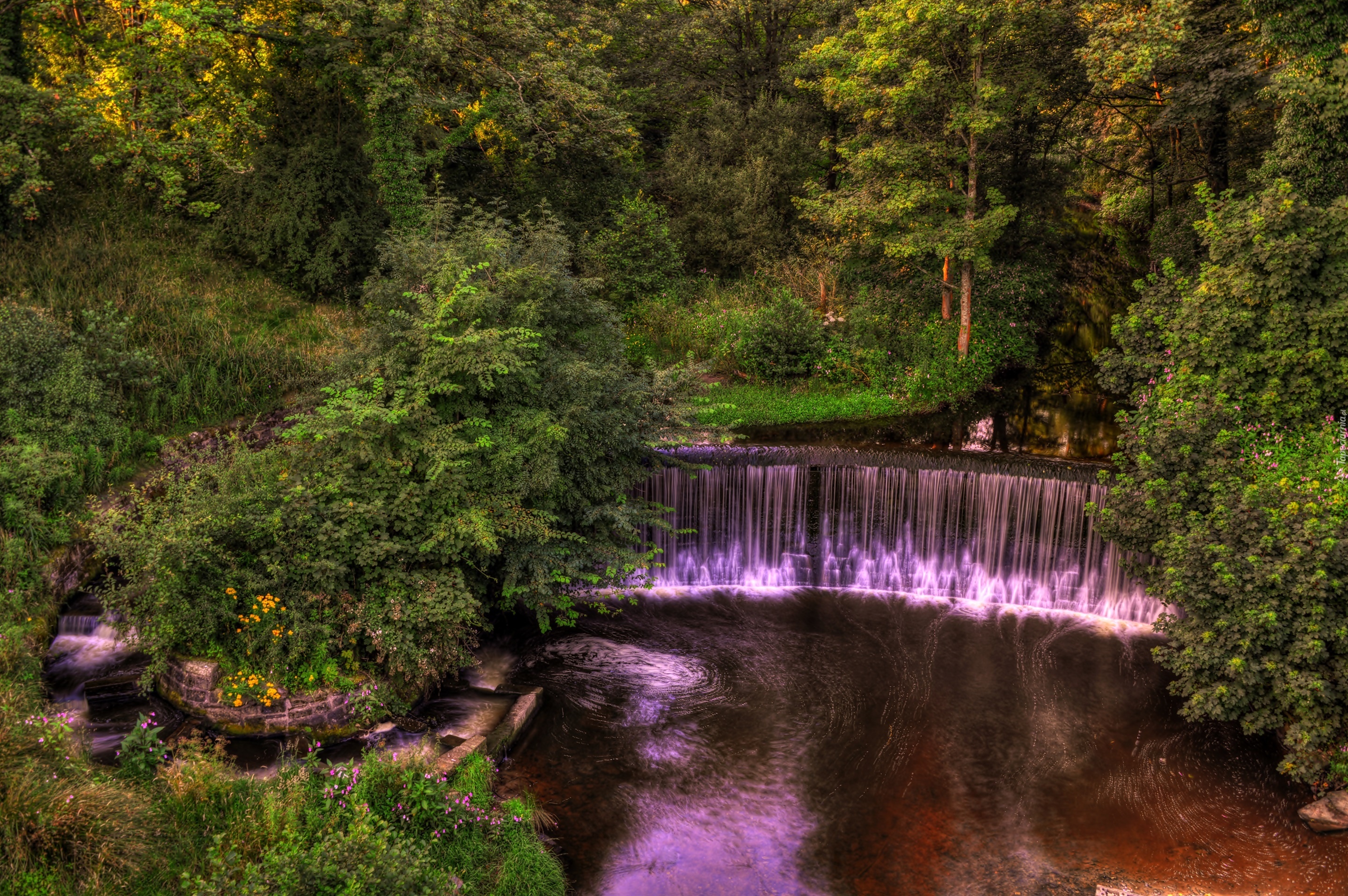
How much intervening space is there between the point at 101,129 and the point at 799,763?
51.2ft

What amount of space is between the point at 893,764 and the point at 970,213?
41.4 feet

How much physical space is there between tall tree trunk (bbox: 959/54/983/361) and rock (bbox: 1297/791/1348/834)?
1182cm

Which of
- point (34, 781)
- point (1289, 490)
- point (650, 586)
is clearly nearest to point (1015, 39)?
point (1289, 490)

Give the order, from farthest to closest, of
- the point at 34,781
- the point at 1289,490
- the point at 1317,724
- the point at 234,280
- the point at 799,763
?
1. the point at 234,280
2. the point at 799,763
3. the point at 1289,490
4. the point at 1317,724
5. the point at 34,781

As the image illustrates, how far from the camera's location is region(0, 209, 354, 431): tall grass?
13.9 metres

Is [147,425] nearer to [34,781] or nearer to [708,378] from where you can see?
[34,781]

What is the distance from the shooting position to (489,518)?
367 inches

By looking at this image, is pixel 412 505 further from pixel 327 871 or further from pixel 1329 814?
pixel 1329 814

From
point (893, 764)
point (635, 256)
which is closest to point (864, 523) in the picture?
point (893, 764)

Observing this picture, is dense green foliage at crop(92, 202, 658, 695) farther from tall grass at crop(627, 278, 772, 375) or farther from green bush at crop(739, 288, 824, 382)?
tall grass at crop(627, 278, 772, 375)

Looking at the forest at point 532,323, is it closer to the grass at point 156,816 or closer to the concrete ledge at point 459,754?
the grass at point 156,816

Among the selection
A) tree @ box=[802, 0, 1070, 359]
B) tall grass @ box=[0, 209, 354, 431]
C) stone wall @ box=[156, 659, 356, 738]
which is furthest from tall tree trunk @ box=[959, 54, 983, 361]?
stone wall @ box=[156, 659, 356, 738]

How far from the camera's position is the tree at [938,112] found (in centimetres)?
1588

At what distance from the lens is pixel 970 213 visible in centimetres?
1728
